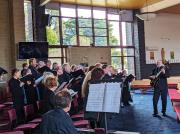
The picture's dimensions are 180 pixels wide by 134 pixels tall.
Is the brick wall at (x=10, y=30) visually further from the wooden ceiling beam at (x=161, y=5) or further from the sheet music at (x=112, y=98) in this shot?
the sheet music at (x=112, y=98)

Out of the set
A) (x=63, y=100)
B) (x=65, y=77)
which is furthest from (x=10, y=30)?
(x=63, y=100)

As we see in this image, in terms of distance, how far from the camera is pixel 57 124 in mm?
→ 2660

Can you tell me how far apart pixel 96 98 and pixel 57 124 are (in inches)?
32.0

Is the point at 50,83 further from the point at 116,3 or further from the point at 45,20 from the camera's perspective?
the point at 116,3

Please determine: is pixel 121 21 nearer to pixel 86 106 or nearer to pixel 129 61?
pixel 129 61

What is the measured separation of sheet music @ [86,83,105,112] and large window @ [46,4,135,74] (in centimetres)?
1118

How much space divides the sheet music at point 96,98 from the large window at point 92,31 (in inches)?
440

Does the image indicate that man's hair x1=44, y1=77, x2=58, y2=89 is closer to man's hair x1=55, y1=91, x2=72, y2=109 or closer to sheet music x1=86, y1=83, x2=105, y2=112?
sheet music x1=86, y1=83, x2=105, y2=112

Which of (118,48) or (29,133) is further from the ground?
(118,48)

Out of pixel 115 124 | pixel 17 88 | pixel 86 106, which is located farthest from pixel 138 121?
pixel 86 106

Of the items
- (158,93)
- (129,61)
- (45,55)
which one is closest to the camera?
(158,93)

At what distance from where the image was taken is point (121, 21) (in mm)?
17281

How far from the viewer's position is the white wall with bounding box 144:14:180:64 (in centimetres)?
1788

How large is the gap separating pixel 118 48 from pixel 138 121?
9626 millimetres
